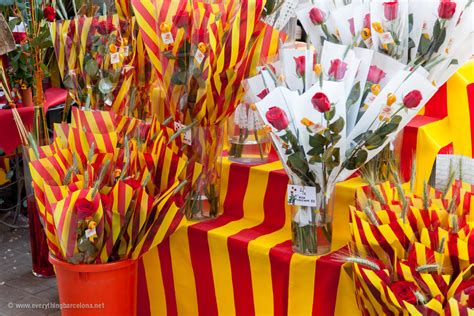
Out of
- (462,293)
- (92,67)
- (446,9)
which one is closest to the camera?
(462,293)

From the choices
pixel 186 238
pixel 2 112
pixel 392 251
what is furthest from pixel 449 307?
pixel 2 112

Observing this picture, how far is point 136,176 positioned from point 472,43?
1076 mm

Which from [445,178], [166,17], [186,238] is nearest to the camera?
A: [445,178]

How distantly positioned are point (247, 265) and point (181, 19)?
794 millimetres

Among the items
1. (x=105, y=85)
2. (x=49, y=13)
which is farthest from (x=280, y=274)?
(x=49, y=13)

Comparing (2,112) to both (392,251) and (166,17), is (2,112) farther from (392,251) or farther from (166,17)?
(392,251)

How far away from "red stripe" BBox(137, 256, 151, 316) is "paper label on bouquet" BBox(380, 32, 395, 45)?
114 cm

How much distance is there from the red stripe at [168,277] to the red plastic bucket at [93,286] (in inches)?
12.6

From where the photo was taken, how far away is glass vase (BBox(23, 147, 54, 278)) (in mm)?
3012

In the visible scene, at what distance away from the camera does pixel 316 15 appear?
211 cm

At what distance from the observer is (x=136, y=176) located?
80.4 inches

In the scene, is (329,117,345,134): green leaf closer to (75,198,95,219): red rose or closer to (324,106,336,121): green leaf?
(324,106,336,121): green leaf

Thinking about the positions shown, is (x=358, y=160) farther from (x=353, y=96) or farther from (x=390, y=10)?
(x=390, y=10)

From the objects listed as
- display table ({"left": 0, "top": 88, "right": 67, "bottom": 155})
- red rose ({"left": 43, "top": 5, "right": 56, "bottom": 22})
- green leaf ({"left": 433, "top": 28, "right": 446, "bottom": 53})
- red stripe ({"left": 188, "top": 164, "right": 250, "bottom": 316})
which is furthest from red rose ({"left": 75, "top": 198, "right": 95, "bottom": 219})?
display table ({"left": 0, "top": 88, "right": 67, "bottom": 155})
